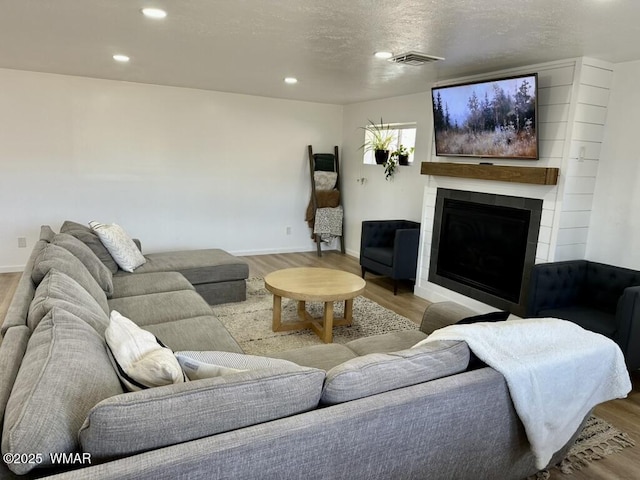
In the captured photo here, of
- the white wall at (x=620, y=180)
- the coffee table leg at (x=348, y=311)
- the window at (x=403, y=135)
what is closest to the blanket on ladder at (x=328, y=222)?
the window at (x=403, y=135)

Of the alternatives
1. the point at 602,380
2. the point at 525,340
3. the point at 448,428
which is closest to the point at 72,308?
the point at 448,428

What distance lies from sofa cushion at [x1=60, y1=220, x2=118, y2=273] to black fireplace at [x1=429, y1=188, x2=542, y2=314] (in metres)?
3.17

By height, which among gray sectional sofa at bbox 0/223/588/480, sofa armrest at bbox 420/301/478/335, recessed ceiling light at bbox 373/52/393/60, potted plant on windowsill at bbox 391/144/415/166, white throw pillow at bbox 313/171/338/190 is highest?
recessed ceiling light at bbox 373/52/393/60

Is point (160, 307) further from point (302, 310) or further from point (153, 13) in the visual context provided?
point (153, 13)

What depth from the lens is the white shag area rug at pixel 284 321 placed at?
3385 mm

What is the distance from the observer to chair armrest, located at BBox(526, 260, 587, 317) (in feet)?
10.5

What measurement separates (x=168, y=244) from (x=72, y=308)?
13.4 ft

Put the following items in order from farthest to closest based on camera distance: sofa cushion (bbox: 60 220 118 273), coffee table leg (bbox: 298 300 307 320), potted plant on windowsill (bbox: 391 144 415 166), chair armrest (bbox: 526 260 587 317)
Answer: potted plant on windowsill (bbox: 391 144 415 166), coffee table leg (bbox: 298 300 307 320), sofa cushion (bbox: 60 220 118 273), chair armrest (bbox: 526 260 587 317)

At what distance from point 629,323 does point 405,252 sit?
2.31 meters

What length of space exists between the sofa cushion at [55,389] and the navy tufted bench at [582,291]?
9.58ft

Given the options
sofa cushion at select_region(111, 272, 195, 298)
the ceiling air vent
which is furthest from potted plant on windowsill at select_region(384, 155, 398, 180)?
sofa cushion at select_region(111, 272, 195, 298)

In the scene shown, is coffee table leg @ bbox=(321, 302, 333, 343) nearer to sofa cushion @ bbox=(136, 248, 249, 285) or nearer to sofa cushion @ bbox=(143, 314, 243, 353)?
sofa cushion @ bbox=(143, 314, 243, 353)

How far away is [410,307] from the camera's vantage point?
173 inches

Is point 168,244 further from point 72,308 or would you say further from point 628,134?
point 628,134
